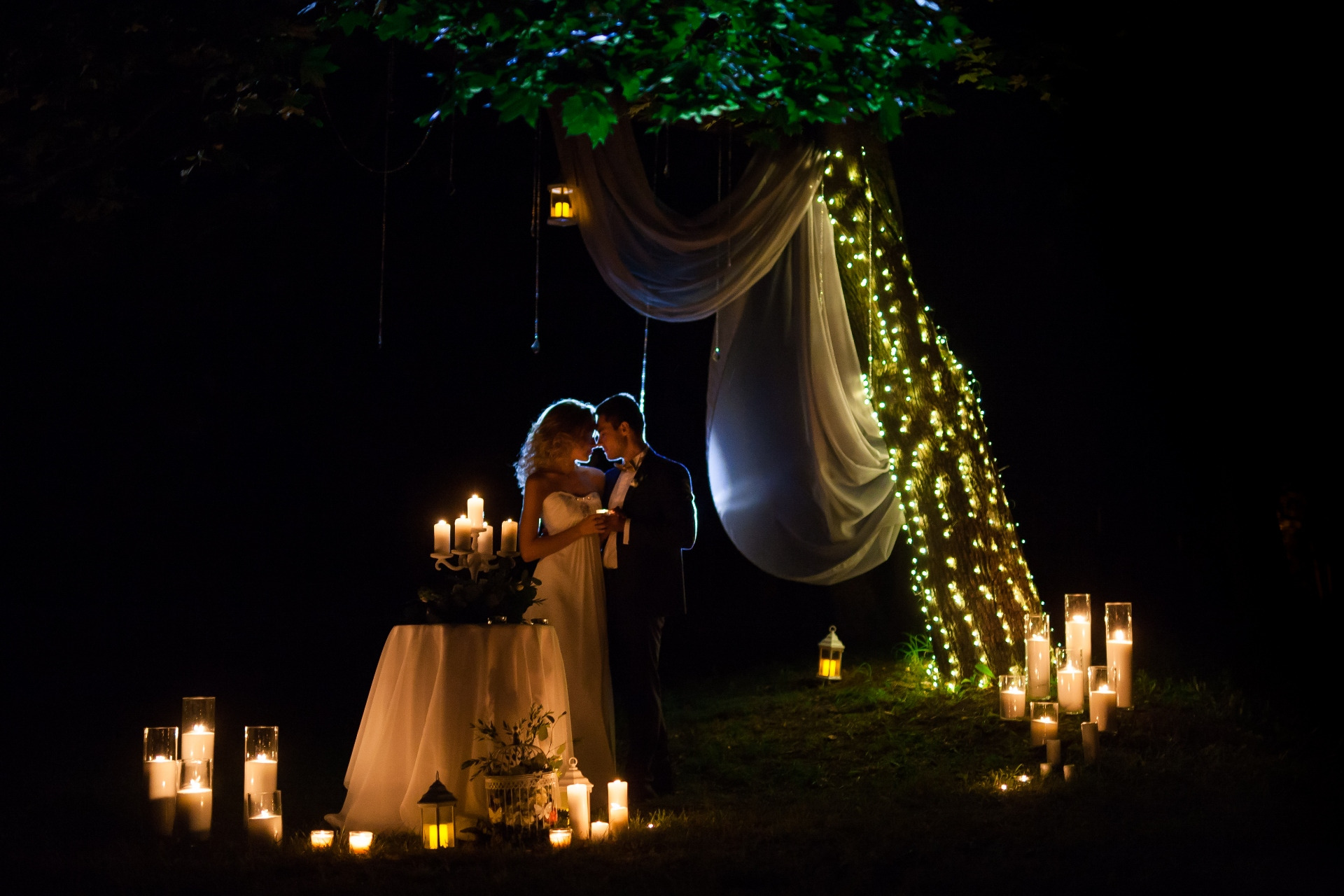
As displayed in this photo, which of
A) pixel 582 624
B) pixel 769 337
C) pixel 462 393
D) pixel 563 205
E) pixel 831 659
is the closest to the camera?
pixel 582 624

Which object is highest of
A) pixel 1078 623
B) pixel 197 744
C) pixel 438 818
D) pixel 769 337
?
pixel 769 337

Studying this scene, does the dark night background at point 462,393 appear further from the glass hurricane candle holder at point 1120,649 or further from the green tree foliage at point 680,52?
the green tree foliage at point 680,52

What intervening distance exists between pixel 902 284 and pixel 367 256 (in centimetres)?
680

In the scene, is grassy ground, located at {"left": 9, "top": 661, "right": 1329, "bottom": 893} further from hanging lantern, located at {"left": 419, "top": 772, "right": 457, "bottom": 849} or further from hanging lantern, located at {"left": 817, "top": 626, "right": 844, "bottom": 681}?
hanging lantern, located at {"left": 817, "top": 626, "right": 844, "bottom": 681}

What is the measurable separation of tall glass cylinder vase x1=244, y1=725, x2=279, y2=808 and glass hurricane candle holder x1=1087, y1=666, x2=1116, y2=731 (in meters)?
3.52

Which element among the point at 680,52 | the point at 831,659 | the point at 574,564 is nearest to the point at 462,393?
the point at 831,659

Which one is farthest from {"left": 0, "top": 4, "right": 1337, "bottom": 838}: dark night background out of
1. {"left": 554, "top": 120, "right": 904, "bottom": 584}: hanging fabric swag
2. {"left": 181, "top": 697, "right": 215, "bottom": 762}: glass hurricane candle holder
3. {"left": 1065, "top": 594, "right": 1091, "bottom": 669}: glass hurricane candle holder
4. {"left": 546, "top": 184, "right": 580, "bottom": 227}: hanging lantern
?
{"left": 181, "top": 697, "right": 215, "bottom": 762}: glass hurricane candle holder

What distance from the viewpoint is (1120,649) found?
221 inches

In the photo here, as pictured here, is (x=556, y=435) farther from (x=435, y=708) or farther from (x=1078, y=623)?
(x=1078, y=623)

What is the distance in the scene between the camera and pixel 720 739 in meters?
7.24

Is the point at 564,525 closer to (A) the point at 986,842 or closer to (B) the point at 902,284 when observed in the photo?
(A) the point at 986,842

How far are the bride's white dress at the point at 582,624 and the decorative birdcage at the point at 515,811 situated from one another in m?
0.89

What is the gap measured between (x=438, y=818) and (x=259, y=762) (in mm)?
764

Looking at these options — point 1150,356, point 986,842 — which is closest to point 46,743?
point 986,842
